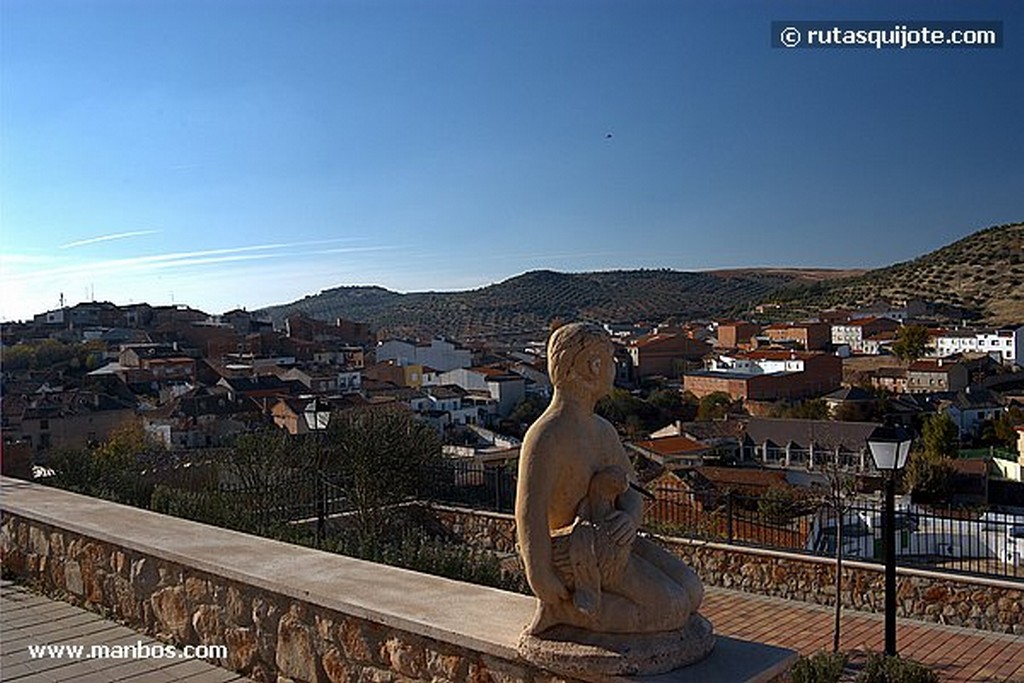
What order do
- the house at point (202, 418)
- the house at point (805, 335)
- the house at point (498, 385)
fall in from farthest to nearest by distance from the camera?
the house at point (805, 335)
the house at point (498, 385)
the house at point (202, 418)

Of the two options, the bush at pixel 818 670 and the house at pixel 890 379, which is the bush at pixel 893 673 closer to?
the bush at pixel 818 670

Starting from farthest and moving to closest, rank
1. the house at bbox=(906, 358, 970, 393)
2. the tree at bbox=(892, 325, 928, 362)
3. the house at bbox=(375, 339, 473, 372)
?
the tree at bbox=(892, 325, 928, 362)
the house at bbox=(375, 339, 473, 372)
the house at bbox=(906, 358, 970, 393)

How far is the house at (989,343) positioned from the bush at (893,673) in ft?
213

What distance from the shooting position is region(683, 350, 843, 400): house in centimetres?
5700

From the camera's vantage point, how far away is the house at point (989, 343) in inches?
2549

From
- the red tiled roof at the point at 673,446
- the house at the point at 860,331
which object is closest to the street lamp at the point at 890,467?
the red tiled roof at the point at 673,446

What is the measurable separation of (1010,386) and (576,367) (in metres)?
61.8

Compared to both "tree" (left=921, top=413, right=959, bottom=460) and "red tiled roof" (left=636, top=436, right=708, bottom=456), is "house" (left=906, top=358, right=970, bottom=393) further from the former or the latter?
"red tiled roof" (left=636, top=436, right=708, bottom=456)

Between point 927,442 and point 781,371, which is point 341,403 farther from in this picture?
point 781,371

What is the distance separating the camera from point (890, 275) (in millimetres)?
102625

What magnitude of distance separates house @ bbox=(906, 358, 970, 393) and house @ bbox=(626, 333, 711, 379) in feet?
59.0

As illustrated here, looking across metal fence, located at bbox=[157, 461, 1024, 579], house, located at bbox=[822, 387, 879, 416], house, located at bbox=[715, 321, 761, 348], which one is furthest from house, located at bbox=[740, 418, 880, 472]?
house, located at bbox=[715, 321, 761, 348]

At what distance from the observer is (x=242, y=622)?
14.8 ft

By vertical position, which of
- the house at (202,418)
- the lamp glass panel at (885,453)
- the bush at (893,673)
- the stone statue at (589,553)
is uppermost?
the stone statue at (589,553)
